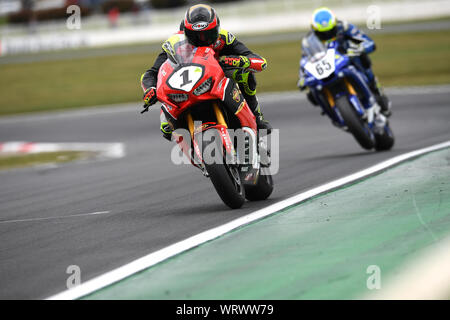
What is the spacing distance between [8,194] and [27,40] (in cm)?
3835

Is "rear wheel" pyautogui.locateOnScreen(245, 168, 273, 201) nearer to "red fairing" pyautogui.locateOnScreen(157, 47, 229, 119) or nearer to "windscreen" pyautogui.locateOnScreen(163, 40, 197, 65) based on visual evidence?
"red fairing" pyautogui.locateOnScreen(157, 47, 229, 119)

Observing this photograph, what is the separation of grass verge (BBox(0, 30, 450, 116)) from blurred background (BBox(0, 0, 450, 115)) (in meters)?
0.04

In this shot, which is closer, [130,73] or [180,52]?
[180,52]

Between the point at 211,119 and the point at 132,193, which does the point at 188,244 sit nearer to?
the point at 211,119

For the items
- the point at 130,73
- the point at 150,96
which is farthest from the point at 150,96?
the point at 130,73

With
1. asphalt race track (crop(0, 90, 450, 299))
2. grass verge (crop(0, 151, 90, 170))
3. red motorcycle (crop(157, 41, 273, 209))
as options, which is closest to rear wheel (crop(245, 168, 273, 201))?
red motorcycle (crop(157, 41, 273, 209))

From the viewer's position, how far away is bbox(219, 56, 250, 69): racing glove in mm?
7094

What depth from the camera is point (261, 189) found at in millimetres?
7473

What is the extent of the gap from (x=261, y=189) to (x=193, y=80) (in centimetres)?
132

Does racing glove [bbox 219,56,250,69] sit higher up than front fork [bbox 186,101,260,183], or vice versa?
racing glove [bbox 219,56,250,69]

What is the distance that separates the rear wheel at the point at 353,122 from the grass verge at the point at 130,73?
37.1ft

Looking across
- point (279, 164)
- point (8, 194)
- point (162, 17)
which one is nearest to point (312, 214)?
point (279, 164)

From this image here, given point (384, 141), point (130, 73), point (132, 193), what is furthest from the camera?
point (130, 73)
